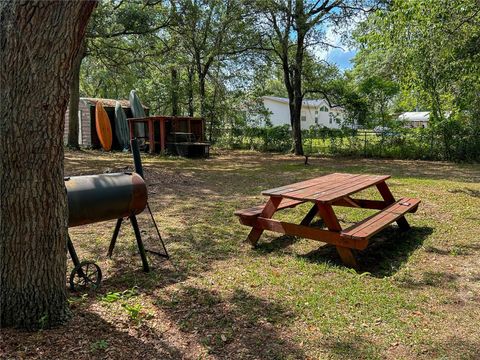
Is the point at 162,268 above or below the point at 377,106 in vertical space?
below

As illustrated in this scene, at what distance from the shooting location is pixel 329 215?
3.91 meters

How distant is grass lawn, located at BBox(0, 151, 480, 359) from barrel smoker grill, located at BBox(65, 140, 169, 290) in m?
0.22

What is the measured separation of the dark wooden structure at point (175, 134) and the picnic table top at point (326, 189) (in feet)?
35.4

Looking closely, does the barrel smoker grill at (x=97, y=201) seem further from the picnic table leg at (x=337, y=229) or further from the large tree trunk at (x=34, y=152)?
the picnic table leg at (x=337, y=229)

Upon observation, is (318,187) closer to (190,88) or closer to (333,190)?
(333,190)

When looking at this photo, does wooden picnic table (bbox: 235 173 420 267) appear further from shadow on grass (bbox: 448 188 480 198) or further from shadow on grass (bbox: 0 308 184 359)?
shadow on grass (bbox: 448 188 480 198)

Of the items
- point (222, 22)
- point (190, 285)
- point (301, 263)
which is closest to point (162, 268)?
point (190, 285)

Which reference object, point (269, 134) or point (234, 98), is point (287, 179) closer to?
point (269, 134)

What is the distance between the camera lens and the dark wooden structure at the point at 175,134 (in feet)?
53.0

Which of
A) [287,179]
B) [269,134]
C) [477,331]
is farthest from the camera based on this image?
[269,134]

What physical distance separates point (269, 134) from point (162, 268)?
16156 mm

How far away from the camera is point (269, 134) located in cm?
1956

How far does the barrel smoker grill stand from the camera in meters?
3.10

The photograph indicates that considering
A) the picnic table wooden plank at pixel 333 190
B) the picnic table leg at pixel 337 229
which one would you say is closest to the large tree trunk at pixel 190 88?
the picnic table wooden plank at pixel 333 190
